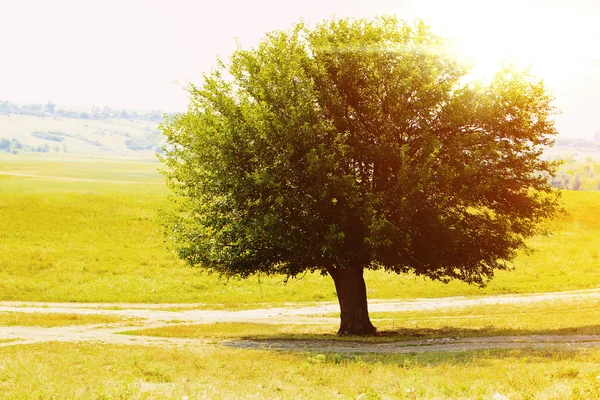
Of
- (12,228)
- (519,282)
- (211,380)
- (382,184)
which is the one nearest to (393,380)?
(211,380)

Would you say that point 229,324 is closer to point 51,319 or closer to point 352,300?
point 352,300

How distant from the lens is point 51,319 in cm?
4338

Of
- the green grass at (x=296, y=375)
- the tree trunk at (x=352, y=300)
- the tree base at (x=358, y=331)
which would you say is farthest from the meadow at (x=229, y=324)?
the tree trunk at (x=352, y=300)

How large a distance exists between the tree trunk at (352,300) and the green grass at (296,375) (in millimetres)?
11015

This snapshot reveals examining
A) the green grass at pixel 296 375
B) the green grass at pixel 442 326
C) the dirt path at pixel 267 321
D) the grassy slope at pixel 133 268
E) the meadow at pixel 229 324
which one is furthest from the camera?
the grassy slope at pixel 133 268

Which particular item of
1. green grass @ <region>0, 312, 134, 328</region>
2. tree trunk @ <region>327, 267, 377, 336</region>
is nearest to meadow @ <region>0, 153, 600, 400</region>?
green grass @ <region>0, 312, 134, 328</region>

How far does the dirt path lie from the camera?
2905 cm

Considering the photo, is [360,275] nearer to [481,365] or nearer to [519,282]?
[481,365]

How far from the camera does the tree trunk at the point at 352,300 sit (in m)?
37.2

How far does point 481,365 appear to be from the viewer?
68.4 ft

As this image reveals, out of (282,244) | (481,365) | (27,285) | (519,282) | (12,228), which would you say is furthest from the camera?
(12,228)

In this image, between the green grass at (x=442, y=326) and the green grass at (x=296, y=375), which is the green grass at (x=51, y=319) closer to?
the green grass at (x=442, y=326)

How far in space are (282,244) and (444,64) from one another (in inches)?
490

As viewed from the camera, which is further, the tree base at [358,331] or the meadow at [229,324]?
the tree base at [358,331]
